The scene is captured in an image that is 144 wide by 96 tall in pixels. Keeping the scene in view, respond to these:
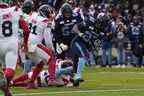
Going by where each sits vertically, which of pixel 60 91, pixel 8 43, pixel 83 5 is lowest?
pixel 60 91

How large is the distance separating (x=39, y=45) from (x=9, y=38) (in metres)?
4.01

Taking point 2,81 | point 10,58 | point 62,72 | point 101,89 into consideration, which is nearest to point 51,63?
point 62,72

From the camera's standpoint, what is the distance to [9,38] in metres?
13.3

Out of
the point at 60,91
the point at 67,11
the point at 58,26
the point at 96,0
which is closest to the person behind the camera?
the point at 60,91

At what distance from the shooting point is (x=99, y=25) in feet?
92.9

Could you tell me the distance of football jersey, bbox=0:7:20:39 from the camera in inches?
524

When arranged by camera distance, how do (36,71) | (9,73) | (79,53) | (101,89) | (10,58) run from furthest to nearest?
1. (79,53)
2. (36,71)
3. (101,89)
4. (10,58)
5. (9,73)

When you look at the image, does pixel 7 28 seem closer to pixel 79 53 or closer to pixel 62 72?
pixel 62 72

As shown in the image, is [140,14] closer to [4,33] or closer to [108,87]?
[108,87]

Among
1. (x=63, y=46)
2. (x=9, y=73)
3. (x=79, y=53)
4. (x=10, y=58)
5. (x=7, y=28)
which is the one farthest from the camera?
(x=63, y=46)

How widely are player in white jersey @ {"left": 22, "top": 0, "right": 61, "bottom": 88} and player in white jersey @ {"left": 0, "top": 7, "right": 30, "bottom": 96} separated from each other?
11.0 ft

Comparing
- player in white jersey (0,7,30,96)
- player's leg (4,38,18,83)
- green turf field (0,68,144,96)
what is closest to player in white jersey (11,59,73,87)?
green turf field (0,68,144,96)

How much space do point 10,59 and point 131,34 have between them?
16.5 meters

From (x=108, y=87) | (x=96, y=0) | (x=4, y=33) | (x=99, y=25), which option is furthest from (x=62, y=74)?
(x=96, y=0)
